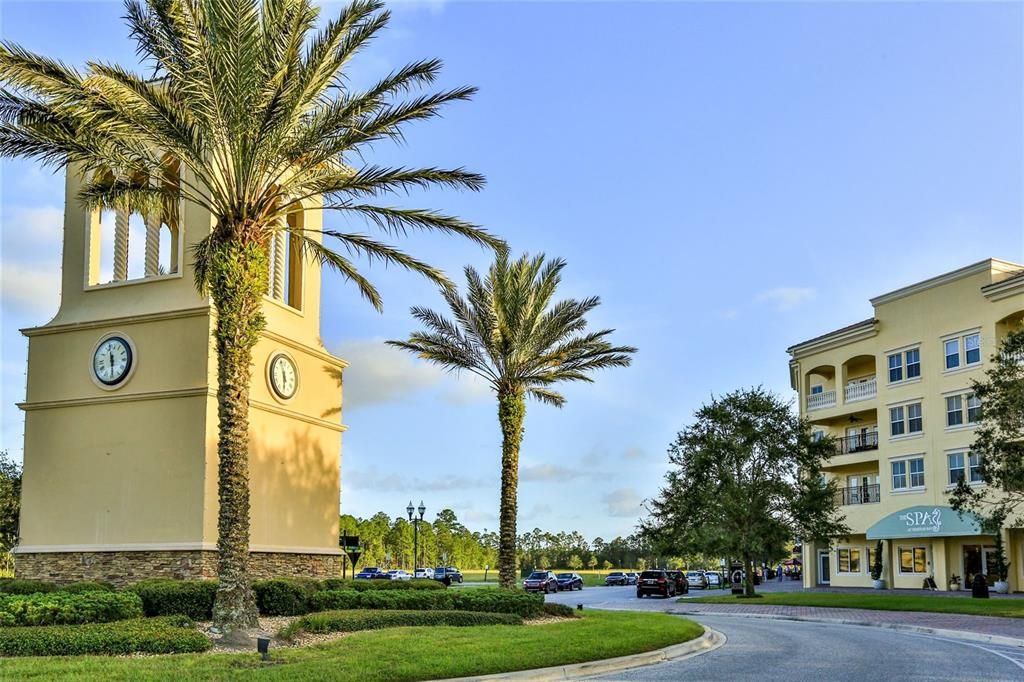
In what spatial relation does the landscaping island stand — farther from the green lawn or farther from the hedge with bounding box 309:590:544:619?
the green lawn

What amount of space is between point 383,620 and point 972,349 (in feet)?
124

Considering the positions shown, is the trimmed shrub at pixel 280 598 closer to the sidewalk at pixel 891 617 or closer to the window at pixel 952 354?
the sidewalk at pixel 891 617

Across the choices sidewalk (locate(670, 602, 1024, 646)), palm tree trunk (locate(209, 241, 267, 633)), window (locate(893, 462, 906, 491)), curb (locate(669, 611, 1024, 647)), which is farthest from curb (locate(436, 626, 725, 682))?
window (locate(893, 462, 906, 491))

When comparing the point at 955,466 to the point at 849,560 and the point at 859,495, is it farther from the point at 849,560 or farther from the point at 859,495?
the point at 849,560

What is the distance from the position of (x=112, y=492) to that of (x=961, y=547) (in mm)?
40923

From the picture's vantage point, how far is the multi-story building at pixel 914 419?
4719 centimetres

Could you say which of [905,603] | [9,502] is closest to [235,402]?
[905,603]

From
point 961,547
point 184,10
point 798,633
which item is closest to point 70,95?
point 184,10

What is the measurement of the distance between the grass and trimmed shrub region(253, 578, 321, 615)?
4.12 m

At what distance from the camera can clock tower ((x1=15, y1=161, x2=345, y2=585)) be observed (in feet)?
80.7

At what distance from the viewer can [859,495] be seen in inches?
2213

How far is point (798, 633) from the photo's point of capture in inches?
956

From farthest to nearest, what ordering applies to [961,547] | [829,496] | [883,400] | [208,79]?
[883,400] < [961,547] < [829,496] < [208,79]

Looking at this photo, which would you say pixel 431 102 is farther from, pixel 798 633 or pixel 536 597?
pixel 798 633
